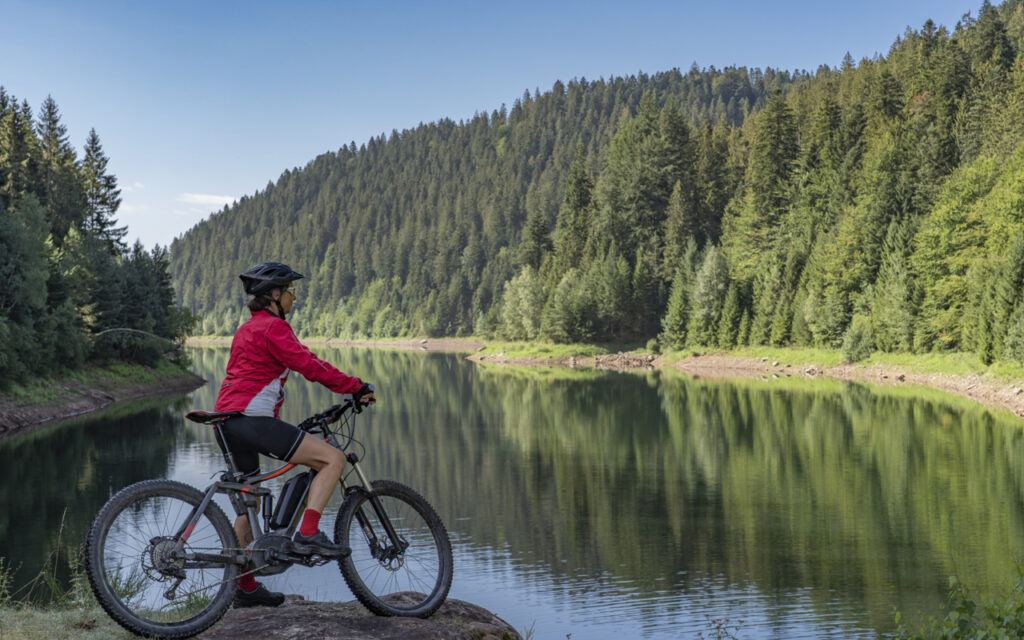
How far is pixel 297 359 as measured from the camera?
7.19 m

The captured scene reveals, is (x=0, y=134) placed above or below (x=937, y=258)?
above

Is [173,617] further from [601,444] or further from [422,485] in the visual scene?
[601,444]

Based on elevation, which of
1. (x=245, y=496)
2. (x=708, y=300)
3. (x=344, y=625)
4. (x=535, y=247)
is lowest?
(x=344, y=625)

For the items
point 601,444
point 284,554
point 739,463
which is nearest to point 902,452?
point 739,463

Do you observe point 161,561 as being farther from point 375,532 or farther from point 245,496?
point 375,532

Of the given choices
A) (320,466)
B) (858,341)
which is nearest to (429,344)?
(858,341)

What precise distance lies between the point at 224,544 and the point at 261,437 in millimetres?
910

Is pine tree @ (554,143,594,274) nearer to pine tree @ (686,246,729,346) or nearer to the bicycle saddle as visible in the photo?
pine tree @ (686,246,729,346)

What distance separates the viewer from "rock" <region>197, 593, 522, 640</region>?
6.96 m

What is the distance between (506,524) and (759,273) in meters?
73.5

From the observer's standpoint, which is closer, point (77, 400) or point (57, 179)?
point (77, 400)

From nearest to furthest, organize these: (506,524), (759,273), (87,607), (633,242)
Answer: (87,607) < (506,524) < (759,273) < (633,242)

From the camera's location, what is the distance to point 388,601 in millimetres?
7809

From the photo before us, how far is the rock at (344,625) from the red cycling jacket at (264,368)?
1.69 metres
